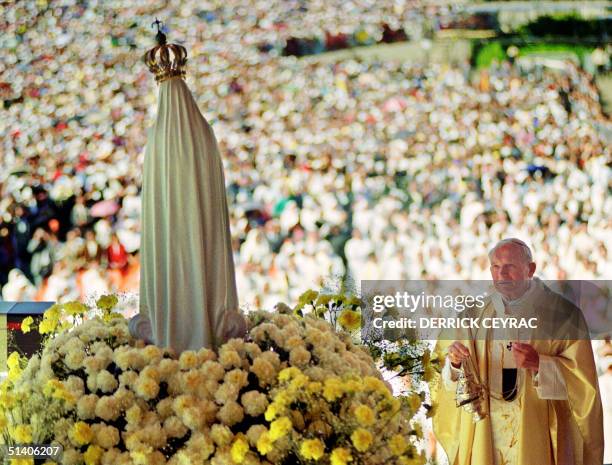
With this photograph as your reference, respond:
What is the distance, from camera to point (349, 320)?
1.85 meters

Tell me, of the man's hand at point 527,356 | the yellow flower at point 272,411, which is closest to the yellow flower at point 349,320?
the yellow flower at point 272,411

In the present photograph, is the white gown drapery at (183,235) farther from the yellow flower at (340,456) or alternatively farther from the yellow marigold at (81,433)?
the yellow flower at (340,456)

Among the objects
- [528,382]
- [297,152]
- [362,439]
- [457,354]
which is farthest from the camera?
[297,152]

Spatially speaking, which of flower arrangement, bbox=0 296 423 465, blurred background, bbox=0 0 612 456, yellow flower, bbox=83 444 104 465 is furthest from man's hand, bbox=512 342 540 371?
blurred background, bbox=0 0 612 456

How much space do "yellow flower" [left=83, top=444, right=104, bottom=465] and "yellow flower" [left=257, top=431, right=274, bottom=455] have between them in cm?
32

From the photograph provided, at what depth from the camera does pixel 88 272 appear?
6.25m

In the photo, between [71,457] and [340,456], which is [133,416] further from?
[340,456]

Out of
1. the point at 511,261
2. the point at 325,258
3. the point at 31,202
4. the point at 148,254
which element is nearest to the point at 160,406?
the point at 148,254

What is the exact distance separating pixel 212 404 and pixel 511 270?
202cm

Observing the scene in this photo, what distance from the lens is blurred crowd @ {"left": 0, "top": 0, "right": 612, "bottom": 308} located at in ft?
20.2

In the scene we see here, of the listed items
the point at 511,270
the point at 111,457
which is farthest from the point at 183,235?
the point at 511,270

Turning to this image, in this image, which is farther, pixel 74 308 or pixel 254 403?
pixel 74 308

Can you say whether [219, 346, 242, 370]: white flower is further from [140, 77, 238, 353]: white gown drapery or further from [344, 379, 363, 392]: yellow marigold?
[344, 379, 363, 392]: yellow marigold

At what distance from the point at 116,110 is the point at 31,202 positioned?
3.36 ft
